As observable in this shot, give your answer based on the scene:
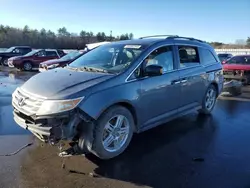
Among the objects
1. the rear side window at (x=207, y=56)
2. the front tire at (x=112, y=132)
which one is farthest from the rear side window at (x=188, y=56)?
the front tire at (x=112, y=132)

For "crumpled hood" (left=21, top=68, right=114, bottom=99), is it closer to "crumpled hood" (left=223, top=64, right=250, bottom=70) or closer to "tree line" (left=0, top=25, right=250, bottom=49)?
"crumpled hood" (left=223, top=64, right=250, bottom=70)

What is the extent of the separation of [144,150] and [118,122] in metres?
0.77

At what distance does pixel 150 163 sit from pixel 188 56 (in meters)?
2.81

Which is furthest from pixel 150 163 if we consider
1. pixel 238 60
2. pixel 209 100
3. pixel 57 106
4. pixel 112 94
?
pixel 238 60

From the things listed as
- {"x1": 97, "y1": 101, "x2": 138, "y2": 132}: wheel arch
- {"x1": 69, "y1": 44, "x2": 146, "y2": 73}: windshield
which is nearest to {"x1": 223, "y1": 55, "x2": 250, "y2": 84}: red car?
{"x1": 69, "y1": 44, "x2": 146, "y2": 73}: windshield

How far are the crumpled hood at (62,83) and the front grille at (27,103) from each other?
0.08 meters

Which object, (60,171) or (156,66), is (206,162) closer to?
(156,66)

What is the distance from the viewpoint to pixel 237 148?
475 centimetres

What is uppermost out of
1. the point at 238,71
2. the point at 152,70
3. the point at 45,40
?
the point at 45,40

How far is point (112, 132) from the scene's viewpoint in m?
4.15

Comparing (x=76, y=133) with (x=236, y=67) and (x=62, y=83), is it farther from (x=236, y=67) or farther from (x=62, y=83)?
(x=236, y=67)

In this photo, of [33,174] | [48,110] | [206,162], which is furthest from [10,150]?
[206,162]

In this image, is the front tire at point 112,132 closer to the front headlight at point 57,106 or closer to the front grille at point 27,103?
the front headlight at point 57,106

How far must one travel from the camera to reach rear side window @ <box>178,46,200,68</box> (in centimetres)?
562
